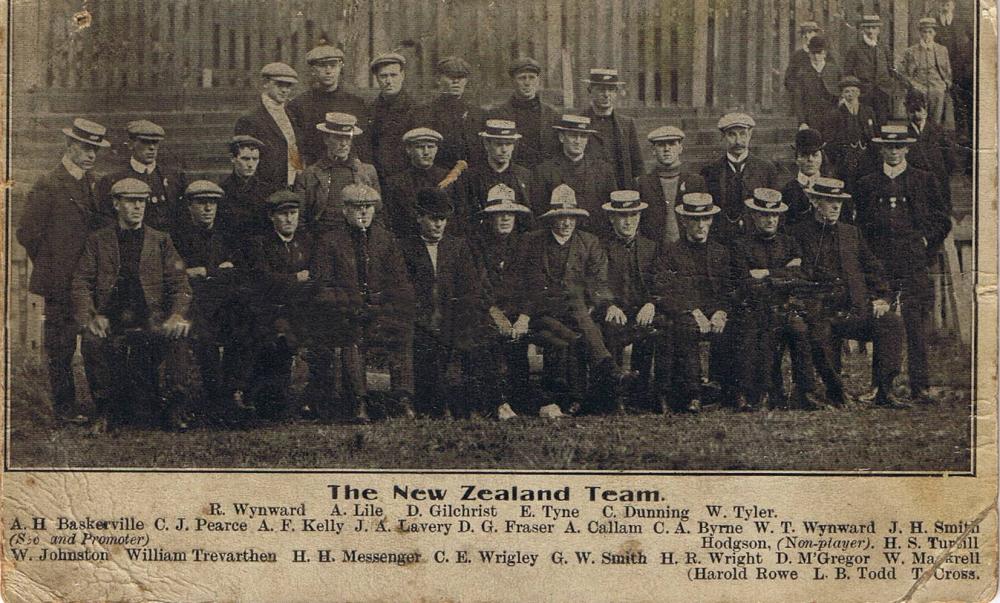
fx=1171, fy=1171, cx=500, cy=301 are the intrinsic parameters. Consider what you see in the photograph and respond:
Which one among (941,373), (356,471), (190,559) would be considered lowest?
(190,559)

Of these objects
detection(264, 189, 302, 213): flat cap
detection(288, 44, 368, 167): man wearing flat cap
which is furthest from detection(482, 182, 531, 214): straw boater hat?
detection(264, 189, 302, 213): flat cap

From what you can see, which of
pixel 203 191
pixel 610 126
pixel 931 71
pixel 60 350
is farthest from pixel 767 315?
pixel 60 350

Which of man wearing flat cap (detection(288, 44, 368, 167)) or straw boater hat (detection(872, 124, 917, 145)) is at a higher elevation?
man wearing flat cap (detection(288, 44, 368, 167))

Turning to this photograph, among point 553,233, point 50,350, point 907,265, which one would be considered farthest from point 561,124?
point 50,350

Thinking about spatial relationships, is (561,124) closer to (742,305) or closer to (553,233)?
(553,233)

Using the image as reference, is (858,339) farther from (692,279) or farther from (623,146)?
(623,146)

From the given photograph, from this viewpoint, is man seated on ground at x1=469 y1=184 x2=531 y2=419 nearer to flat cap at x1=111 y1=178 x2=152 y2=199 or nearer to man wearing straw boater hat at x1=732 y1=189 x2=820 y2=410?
man wearing straw boater hat at x1=732 y1=189 x2=820 y2=410
